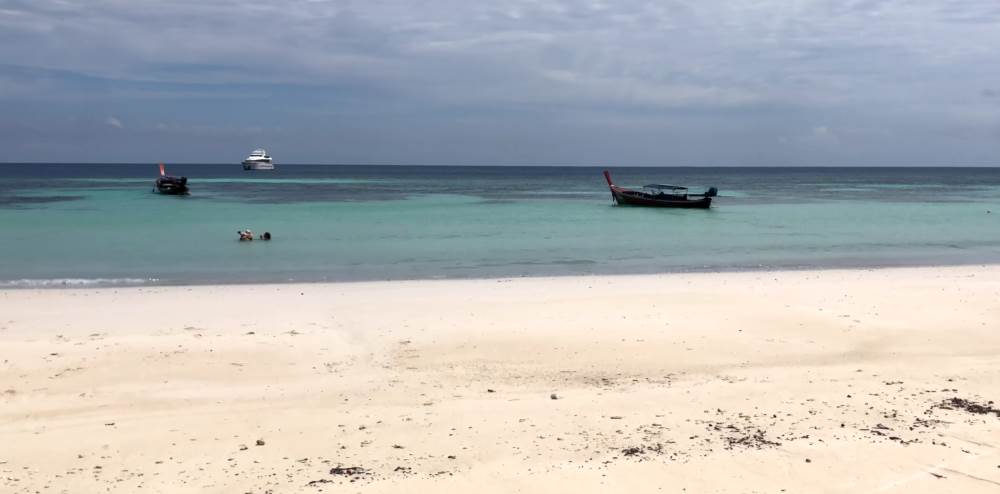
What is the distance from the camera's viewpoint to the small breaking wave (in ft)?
50.3

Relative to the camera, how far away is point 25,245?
22.8 m

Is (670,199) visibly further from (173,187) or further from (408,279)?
(173,187)

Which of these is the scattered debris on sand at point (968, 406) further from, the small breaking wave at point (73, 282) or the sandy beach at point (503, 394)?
the small breaking wave at point (73, 282)

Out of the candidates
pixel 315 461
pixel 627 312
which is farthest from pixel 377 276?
pixel 315 461

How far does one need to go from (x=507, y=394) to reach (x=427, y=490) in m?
2.29

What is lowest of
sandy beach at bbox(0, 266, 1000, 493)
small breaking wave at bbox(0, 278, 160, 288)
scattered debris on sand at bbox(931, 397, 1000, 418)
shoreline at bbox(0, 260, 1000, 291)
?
small breaking wave at bbox(0, 278, 160, 288)

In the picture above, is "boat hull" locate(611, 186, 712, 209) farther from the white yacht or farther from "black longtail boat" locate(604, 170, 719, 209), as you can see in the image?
the white yacht

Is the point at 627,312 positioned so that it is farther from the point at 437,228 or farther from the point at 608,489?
the point at 437,228

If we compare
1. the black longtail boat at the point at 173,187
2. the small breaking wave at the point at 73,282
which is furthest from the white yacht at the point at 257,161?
the small breaking wave at the point at 73,282

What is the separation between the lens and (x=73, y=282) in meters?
15.8

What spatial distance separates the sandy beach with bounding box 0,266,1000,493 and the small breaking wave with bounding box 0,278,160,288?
2.32 meters

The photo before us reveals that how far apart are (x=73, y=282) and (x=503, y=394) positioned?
38.1ft

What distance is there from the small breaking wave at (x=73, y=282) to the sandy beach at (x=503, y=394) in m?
2.32

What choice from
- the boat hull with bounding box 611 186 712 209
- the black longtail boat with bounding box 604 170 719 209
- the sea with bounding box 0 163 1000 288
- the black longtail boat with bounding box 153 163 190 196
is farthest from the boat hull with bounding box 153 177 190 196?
the black longtail boat with bounding box 604 170 719 209
